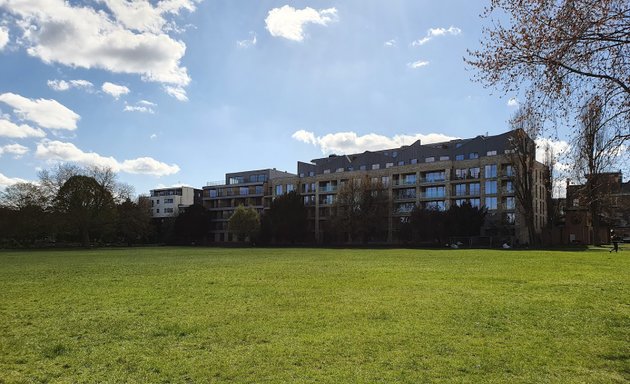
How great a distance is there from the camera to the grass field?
22.8ft

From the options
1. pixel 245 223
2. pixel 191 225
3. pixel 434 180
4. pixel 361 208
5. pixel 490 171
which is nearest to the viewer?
pixel 490 171

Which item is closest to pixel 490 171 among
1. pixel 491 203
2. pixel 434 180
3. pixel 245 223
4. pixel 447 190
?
pixel 491 203

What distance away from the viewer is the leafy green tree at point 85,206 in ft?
263

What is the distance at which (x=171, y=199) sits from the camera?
160875mm

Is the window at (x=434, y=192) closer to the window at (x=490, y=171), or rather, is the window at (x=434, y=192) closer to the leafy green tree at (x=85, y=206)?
the window at (x=490, y=171)

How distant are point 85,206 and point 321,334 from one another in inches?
3263

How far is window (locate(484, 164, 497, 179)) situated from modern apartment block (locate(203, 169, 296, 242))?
187 ft

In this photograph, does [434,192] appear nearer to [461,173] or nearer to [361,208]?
[461,173]

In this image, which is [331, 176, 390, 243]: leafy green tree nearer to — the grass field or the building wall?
the building wall

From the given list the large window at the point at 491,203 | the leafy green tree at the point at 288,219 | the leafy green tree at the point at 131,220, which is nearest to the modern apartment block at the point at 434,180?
the large window at the point at 491,203

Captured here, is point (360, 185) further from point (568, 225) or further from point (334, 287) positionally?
point (334, 287)

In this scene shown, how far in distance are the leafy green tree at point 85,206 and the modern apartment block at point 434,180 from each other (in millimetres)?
43111

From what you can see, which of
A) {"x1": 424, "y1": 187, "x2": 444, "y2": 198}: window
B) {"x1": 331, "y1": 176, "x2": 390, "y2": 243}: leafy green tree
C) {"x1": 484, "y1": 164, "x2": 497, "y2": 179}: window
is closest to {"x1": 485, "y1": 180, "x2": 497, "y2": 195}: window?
{"x1": 484, "y1": 164, "x2": 497, "y2": 179}: window

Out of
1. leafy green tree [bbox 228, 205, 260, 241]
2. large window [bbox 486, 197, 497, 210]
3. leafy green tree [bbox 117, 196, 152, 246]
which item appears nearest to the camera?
large window [bbox 486, 197, 497, 210]
